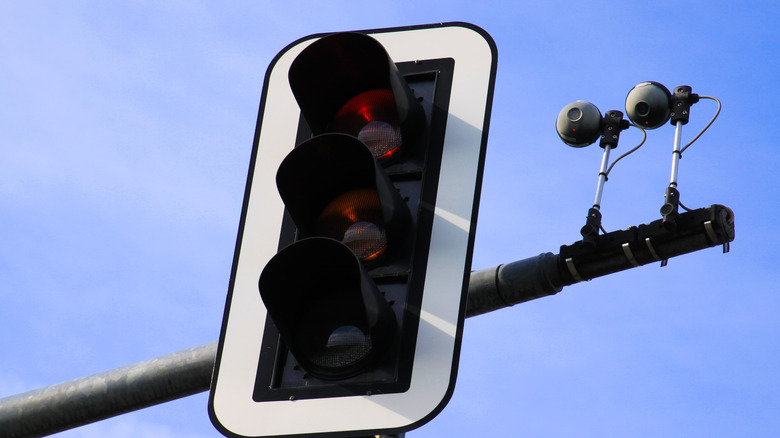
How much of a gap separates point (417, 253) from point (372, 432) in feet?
1.56

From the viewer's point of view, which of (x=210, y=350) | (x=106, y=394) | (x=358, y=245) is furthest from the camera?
(x=106, y=394)

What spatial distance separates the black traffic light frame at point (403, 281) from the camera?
2.52 m

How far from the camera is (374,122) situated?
3033 millimetres

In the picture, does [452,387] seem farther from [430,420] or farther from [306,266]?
[306,266]

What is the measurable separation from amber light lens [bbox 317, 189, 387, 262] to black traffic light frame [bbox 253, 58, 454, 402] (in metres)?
0.05

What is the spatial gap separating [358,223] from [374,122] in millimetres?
373

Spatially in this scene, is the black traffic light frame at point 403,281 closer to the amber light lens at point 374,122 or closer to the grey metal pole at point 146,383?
the amber light lens at point 374,122

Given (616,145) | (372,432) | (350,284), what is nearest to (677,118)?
(616,145)

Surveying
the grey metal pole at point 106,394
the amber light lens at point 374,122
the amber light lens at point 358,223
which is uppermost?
the amber light lens at point 374,122

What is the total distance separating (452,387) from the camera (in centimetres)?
245

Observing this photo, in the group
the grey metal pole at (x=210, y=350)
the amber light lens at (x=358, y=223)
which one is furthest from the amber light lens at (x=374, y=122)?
the grey metal pole at (x=210, y=350)

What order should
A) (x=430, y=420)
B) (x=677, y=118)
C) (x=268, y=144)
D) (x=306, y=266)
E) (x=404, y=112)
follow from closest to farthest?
(x=430, y=420)
(x=306, y=266)
(x=404, y=112)
(x=268, y=144)
(x=677, y=118)

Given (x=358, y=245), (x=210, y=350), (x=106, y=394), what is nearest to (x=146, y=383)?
(x=106, y=394)

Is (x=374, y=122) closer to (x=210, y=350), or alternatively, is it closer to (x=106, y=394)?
A: (x=210, y=350)
